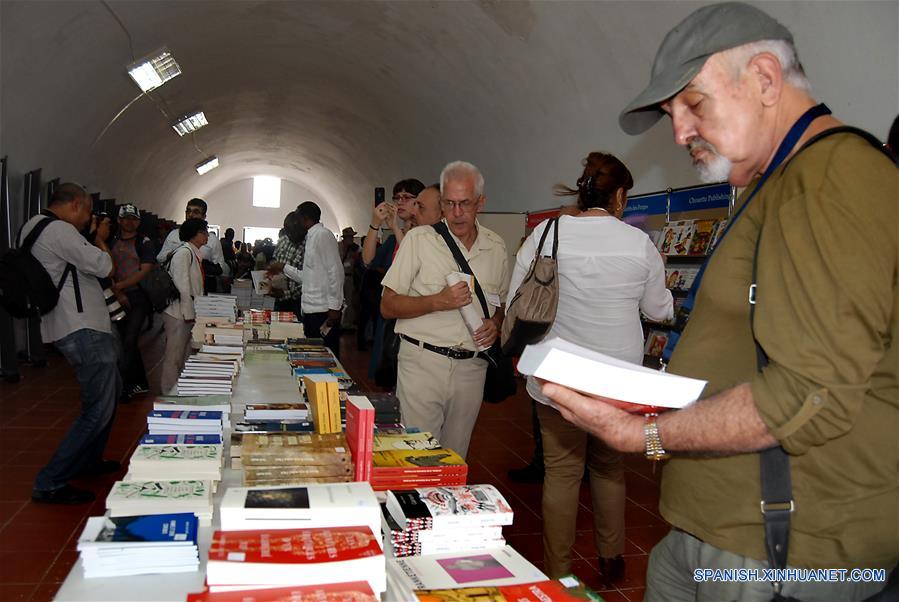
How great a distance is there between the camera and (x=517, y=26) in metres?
5.99

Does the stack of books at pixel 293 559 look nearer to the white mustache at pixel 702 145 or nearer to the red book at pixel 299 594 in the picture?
the red book at pixel 299 594

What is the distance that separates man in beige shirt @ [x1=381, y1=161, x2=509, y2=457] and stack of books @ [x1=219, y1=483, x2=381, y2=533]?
1439mm

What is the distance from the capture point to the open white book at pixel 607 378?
111cm

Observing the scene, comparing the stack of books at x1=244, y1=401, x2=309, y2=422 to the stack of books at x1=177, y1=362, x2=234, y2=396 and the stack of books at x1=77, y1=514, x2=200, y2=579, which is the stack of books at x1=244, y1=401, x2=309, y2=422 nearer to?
the stack of books at x1=177, y1=362, x2=234, y2=396

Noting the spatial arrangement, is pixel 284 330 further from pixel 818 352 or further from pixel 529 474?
pixel 818 352

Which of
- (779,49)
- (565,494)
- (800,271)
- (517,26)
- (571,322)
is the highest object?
(517,26)

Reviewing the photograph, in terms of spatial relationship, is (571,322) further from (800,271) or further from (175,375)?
(175,375)

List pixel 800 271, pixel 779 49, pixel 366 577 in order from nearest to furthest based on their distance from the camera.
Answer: pixel 800 271 → pixel 779 49 → pixel 366 577

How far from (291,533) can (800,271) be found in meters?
1.06

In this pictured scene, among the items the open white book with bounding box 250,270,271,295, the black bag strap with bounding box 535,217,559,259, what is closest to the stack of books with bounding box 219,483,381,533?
the black bag strap with bounding box 535,217,559,259

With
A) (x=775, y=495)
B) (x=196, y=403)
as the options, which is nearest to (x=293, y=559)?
(x=775, y=495)

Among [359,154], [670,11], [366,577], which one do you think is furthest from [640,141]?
[359,154]

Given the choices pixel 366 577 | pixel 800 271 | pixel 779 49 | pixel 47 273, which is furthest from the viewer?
pixel 47 273

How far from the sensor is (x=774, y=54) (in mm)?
1136
